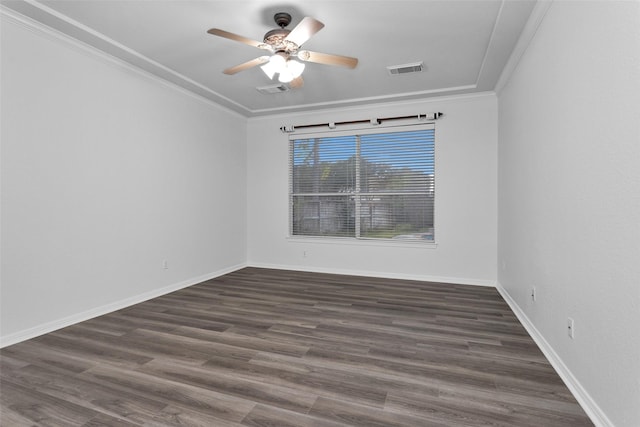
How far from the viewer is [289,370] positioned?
217cm

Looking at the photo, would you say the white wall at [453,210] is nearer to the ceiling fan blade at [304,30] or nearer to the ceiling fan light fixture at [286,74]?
the ceiling fan light fixture at [286,74]

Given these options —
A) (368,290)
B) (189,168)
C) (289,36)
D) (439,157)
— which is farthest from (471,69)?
(189,168)

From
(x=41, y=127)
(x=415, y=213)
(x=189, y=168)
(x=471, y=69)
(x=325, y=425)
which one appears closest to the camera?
(x=325, y=425)

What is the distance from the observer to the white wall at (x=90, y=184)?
2.63 metres

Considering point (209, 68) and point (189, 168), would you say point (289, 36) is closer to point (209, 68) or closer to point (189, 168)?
point (209, 68)

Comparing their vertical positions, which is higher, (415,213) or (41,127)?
(41,127)

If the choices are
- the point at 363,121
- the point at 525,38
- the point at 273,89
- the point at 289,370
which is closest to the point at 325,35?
the point at 273,89

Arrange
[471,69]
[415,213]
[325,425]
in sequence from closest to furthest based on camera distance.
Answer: [325,425], [471,69], [415,213]

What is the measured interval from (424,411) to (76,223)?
330 cm

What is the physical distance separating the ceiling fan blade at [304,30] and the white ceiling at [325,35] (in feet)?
0.95

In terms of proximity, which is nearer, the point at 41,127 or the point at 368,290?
the point at 41,127

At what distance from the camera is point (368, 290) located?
4195 millimetres

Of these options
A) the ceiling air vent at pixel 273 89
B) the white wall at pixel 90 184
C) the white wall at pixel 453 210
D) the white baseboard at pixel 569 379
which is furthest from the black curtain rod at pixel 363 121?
the white baseboard at pixel 569 379

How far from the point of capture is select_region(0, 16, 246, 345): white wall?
103 inches
